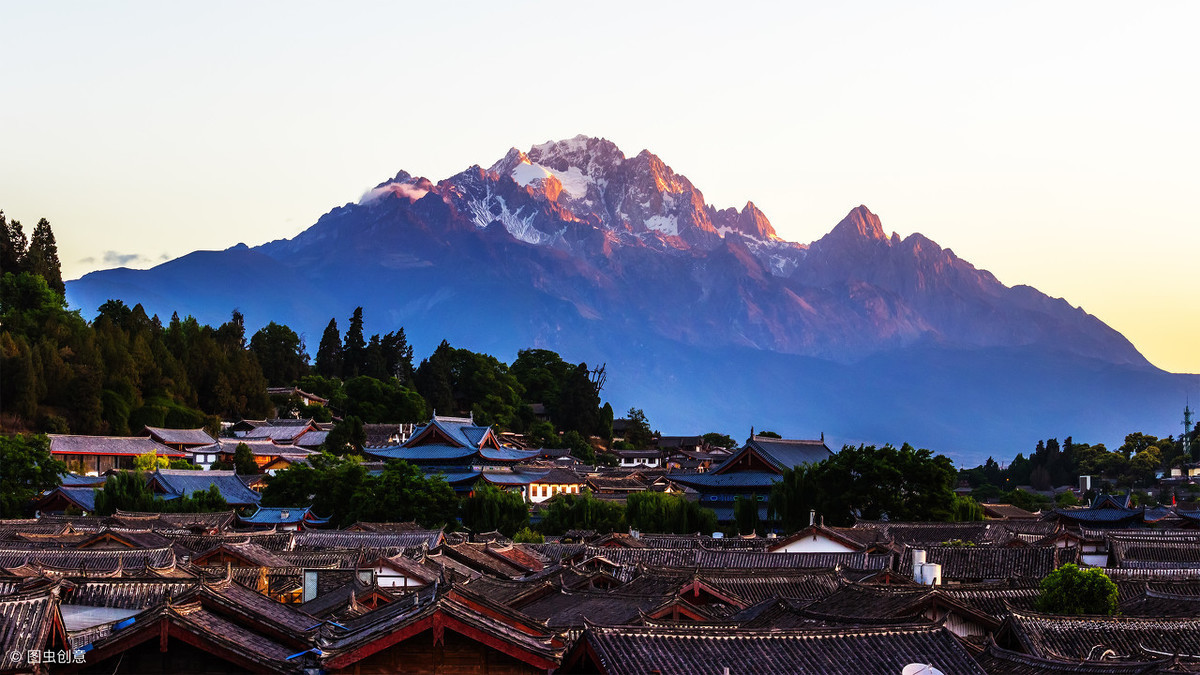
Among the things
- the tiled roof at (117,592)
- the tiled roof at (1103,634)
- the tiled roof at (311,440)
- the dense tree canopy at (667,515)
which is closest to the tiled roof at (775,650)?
the tiled roof at (1103,634)

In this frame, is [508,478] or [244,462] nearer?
[508,478]

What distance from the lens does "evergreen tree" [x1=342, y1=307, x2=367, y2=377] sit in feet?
500

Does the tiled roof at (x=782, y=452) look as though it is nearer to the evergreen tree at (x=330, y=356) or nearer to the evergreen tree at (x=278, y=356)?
the evergreen tree at (x=278, y=356)

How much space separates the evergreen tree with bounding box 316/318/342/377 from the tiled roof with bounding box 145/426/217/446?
41442 millimetres

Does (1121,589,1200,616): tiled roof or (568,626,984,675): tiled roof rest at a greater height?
(568,626,984,675): tiled roof

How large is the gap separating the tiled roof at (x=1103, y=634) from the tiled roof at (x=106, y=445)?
3312 inches

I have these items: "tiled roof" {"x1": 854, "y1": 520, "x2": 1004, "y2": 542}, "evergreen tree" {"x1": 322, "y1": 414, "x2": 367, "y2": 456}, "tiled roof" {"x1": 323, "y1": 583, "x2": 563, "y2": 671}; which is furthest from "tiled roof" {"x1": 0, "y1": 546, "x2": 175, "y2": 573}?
"evergreen tree" {"x1": 322, "y1": 414, "x2": 367, "y2": 456}

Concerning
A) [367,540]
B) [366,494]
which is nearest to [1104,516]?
[366,494]

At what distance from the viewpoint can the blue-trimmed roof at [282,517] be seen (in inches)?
2597

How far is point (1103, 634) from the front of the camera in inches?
943

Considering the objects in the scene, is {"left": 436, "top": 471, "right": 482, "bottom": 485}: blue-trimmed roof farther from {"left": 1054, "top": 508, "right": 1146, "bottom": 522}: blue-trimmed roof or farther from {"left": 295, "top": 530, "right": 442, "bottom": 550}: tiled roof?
{"left": 1054, "top": 508, "right": 1146, "bottom": 522}: blue-trimmed roof

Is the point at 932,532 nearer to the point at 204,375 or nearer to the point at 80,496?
the point at 80,496

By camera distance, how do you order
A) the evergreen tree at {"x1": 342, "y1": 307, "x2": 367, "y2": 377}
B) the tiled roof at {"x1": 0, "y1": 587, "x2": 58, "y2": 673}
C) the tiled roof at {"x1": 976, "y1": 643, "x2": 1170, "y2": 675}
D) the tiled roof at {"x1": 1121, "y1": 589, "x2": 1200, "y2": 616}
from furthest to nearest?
1. the evergreen tree at {"x1": 342, "y1": 307, "x2": 367, "y2": 377}
2. the tiled roof at {"x1": 1121, "y1": 589, "x2": 1200, "y2": 616}
3. the tiled roof at {"x1": 976, "y1": 643, "x2": 1170, "y2": 675}
4. the tiled roof at {"x1": 0, "y1": 587, "x2": 58, "y2": 673}

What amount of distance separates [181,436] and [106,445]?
8925 millimetres
